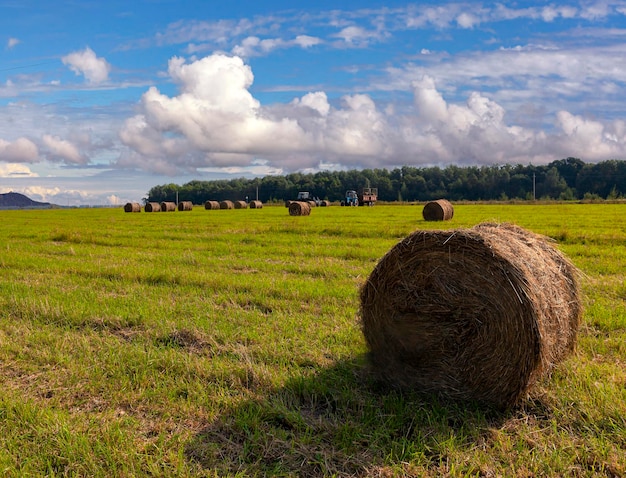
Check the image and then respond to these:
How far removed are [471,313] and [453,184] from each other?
131421 mm

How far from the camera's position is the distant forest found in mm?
120500

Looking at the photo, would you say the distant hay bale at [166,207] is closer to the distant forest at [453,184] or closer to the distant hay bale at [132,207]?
the distant hay bale at [132,207]

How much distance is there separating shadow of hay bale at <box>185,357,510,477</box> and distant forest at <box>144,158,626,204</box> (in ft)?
360

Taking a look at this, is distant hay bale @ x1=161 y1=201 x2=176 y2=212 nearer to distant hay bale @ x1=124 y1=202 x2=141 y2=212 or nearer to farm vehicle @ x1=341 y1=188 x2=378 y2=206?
distant hay bale @ x1=124 y1=202 x2=141 y2=212

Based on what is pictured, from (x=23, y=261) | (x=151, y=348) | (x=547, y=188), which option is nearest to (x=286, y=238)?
(x=23, y=261)

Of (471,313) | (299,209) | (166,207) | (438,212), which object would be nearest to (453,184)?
(166,207)

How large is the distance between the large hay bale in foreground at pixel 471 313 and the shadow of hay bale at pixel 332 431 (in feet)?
0.91

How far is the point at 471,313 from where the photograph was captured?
5.05 metres

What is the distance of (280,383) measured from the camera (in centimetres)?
511

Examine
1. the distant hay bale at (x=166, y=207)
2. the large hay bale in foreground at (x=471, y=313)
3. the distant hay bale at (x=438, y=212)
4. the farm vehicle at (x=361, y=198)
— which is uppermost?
the farm vehicle at (x=361, y=198)

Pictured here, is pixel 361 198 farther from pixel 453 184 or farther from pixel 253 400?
pixel 253 400

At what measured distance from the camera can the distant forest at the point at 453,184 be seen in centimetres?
12050

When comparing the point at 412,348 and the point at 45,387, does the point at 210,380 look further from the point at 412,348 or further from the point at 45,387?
the point at 412,348

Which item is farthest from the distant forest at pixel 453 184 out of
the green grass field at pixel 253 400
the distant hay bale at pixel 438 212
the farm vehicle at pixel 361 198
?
the green grass field at pixel 253 400
